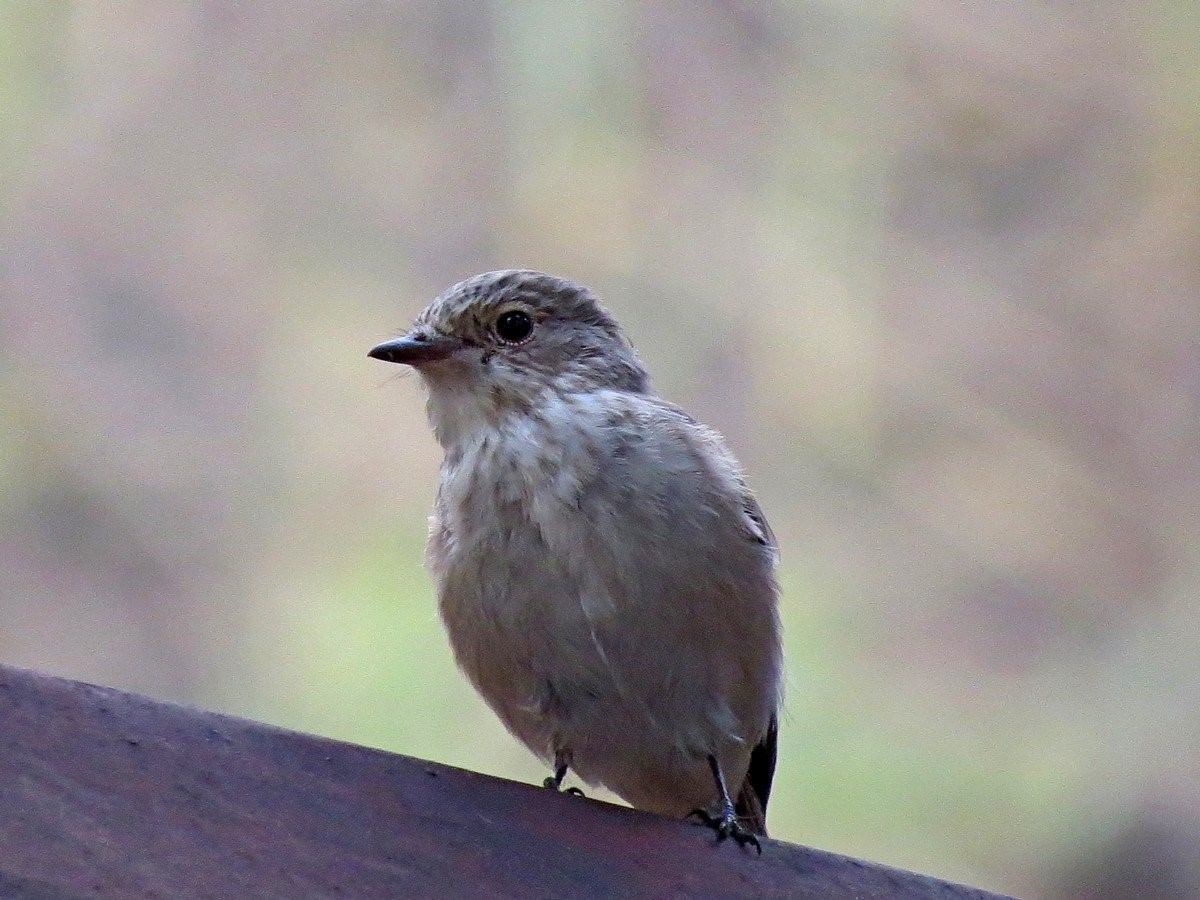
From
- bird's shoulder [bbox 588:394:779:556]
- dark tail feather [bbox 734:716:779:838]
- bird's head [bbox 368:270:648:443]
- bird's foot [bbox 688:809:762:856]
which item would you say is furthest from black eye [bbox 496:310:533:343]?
bird's foot [bbox 688:809:762:856]

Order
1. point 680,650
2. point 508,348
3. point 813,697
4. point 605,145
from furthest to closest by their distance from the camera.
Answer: point 605,145
point 813,697
point 508,348
point 680,650

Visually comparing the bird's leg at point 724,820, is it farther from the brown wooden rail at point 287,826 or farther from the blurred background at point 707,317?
the blurred background at point 707,317

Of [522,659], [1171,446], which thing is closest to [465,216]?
[1171,446]

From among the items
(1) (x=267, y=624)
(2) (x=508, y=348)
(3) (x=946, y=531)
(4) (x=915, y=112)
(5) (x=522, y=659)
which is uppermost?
(4) (x=915, y=112)

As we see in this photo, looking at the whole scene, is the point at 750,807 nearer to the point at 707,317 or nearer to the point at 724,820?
the point at 724,820

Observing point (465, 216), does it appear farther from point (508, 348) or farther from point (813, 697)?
point (508, 348)

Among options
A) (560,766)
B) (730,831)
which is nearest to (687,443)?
(560,766)

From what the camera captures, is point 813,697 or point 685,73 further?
point 685,73
